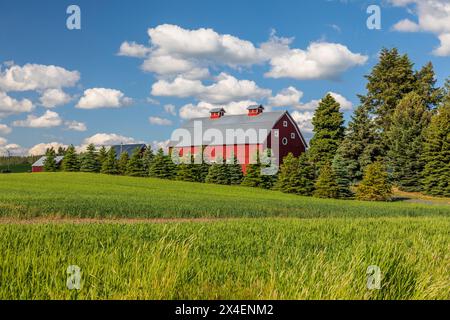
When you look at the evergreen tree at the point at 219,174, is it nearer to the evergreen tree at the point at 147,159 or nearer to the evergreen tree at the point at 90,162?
the evergreen tree at the point at 147,159

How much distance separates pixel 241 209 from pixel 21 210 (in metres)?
12.3

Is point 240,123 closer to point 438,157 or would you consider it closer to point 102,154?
point 102,154

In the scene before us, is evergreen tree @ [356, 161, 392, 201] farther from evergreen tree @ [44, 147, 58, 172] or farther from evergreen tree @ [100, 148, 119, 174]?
evergreen tree @ [44, 147, 58, 172]

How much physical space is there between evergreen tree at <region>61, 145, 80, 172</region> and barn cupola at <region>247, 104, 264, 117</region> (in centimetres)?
2729

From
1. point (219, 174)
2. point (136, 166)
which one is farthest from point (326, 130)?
point (136, 166)

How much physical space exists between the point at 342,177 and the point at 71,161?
4081cm

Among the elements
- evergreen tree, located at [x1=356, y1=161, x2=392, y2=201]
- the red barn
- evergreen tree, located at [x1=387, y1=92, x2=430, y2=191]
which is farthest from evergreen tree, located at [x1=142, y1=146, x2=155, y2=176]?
evergreen tree, located at [x1=387, y1=92, x2=430, y2=191]

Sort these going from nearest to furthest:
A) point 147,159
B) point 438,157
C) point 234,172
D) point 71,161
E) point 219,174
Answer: point 438,157, point 219,174, point 234,172, point 147,159, point 71,161

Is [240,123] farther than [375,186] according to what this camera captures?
Yes

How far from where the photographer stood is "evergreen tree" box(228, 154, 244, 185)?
180ft

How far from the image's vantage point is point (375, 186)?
149 ft

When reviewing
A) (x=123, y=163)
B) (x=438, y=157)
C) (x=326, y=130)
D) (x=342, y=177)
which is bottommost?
(x=342, y=177)

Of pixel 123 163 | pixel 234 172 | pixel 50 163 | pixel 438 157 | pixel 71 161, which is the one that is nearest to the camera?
pixel 438 157
